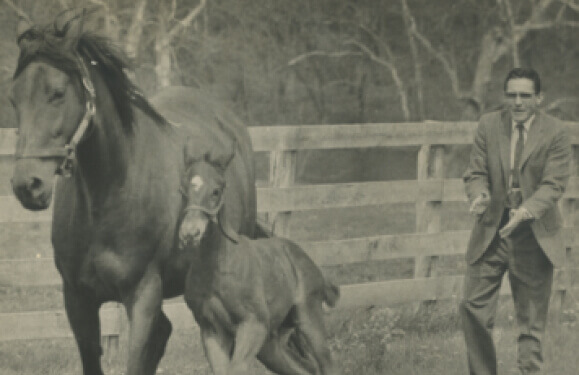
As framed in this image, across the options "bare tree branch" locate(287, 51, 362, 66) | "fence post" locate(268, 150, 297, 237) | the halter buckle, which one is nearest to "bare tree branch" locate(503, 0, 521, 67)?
"bare tree branch" locate(287, 51, 362, 66)

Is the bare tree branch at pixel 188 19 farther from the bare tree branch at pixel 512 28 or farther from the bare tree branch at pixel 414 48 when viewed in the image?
Answer: the bare tree branch at pixel 512 28

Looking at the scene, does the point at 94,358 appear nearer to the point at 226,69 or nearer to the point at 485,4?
the point at 226,69

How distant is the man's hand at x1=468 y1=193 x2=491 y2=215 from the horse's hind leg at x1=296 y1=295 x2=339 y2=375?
1209 mm

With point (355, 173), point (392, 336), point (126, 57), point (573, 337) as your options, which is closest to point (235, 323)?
point (126, 57)

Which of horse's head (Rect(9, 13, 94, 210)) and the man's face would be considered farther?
the man's face

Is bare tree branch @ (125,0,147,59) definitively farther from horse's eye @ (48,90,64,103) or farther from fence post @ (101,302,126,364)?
horse's eye @ (48,90,64,103)

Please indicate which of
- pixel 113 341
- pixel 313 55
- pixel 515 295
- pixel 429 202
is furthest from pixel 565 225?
pixel 313 55

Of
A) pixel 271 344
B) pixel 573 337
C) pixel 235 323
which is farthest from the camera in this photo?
Answer: pixel 573 337

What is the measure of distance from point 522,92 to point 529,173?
51 cm

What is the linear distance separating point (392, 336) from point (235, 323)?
3.85 metres

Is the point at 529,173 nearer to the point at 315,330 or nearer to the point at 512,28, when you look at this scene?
the point at 315,330

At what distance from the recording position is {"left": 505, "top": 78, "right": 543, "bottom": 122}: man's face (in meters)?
6.33

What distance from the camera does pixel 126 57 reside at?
5.30 metres

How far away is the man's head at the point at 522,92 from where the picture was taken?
249 inches
